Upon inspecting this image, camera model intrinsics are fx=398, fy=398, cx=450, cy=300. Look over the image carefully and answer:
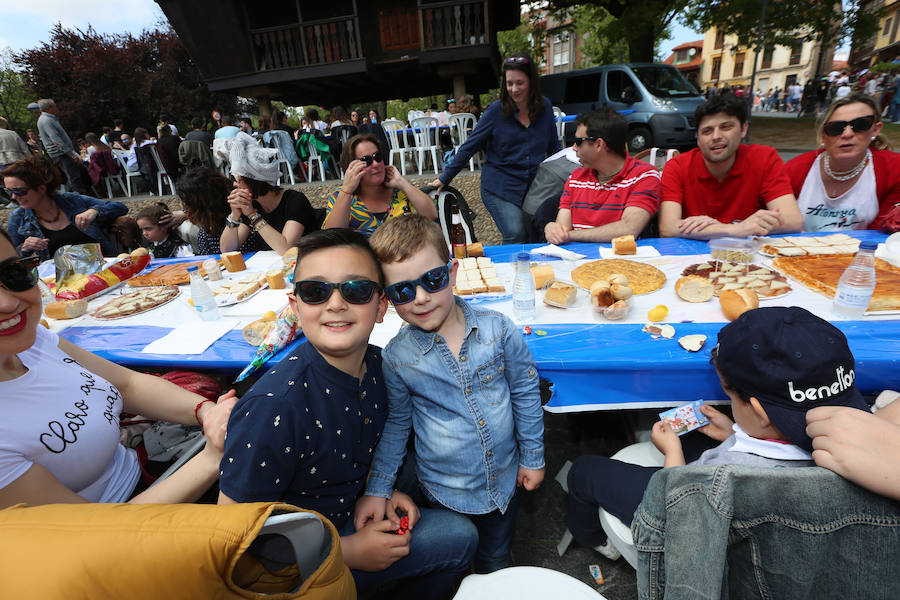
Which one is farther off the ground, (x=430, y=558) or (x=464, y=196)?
(x=464, y=196)

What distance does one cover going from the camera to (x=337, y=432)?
1.43m

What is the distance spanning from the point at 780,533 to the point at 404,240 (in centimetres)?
138

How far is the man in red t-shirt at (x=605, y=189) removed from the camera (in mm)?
3104

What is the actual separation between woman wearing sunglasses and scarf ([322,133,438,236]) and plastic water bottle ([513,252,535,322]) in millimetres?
1601

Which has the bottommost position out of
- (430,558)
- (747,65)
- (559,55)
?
(430,558)

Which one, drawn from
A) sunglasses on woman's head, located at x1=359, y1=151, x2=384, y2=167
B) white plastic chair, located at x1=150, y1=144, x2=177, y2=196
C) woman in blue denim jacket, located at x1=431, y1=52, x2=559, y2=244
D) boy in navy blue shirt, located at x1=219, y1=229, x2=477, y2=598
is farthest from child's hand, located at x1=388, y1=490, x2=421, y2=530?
white plastic chair, located at x1=150, y1=144, x2=177, y2=196

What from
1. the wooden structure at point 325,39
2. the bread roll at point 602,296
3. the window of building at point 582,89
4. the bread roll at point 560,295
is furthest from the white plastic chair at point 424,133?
the bread roll at point 602,296

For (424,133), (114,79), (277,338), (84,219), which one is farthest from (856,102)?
(114,79)

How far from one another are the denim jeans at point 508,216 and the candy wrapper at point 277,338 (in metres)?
3.14

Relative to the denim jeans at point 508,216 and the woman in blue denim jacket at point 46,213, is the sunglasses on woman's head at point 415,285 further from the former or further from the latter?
the woman in blue denim jacket at point 46,213

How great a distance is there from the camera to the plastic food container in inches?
93.9

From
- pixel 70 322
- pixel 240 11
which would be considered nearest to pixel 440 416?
pixel 70 322

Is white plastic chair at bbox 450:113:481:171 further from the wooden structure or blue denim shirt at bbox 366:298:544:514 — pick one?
blue denim shirt at bbox 366:298:544:514

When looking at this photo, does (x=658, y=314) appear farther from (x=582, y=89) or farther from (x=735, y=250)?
(x=582, y=89)
